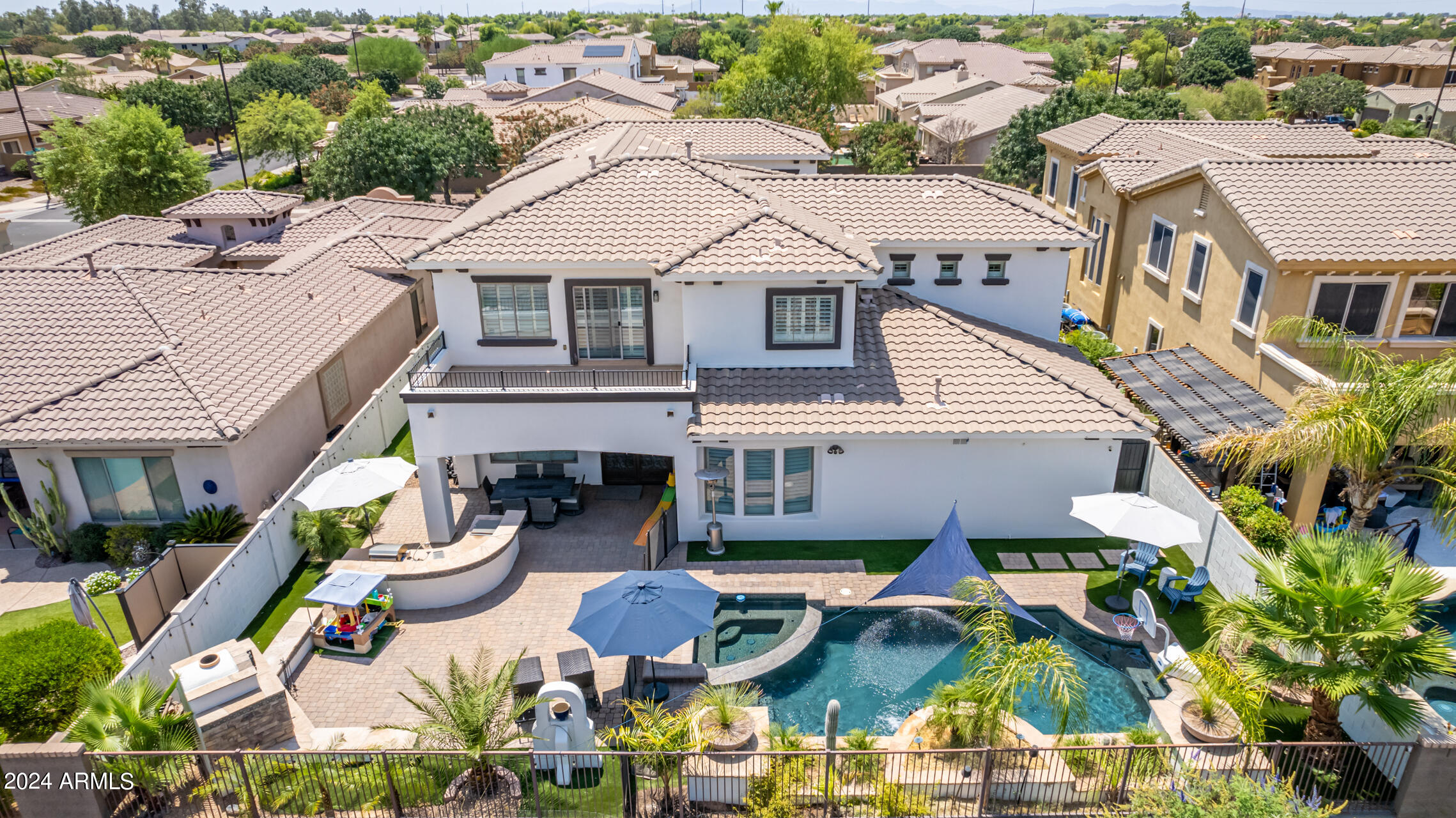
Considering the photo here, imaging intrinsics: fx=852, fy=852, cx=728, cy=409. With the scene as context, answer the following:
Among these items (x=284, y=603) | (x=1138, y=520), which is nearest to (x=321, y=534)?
(x=284, y=603)

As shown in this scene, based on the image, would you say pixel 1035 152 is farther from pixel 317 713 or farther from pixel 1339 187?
pixel 317 713

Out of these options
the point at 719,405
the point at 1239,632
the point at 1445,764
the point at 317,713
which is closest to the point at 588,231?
the point at 719,405

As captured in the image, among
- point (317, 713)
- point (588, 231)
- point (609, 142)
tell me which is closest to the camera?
point (317, 713)

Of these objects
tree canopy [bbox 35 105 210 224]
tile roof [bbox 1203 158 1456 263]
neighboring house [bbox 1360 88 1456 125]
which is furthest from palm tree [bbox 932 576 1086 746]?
neighboring house [bbox 1360 88 1456 125]

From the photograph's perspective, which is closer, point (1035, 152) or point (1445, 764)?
point (1445, 764)

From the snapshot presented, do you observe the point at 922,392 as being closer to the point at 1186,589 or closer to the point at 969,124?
the point at 1186,589
